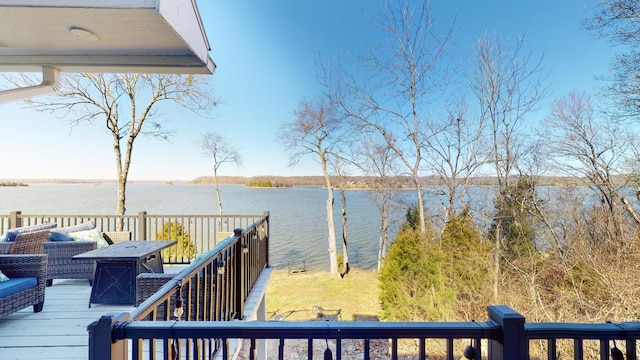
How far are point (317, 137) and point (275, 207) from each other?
8.46 meters

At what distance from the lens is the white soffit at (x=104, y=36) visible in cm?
158

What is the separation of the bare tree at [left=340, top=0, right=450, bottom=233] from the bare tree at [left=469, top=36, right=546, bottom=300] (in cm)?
124

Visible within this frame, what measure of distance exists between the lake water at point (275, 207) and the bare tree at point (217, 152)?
1299mm

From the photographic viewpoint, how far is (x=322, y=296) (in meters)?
9.37

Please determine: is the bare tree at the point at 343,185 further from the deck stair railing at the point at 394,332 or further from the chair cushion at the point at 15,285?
the deck stair railing at the point at 394,332

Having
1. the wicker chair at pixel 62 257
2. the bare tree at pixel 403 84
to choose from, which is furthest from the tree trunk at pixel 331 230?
the wicker chair at pixel 62 257

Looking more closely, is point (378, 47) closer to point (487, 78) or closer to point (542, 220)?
point (487, 78)

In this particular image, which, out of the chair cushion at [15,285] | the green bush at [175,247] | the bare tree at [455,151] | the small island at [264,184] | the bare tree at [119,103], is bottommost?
→ the green bush at [175,247]

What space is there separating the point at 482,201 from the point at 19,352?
30.3ft

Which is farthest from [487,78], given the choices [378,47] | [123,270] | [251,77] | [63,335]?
[63,335]

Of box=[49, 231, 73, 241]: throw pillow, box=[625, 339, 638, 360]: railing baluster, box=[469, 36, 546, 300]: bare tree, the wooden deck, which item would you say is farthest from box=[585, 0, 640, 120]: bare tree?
box=[49, 231, 73, 241]: throw pillow

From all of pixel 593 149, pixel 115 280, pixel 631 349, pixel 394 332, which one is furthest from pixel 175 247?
pixel 593 149

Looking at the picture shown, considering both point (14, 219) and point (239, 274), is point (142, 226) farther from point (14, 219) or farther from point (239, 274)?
point (239, 274)

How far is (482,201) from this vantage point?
25.9 feet
